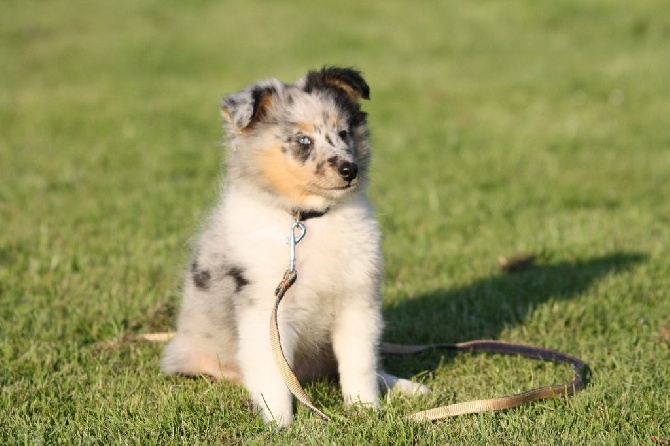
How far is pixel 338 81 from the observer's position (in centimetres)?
486

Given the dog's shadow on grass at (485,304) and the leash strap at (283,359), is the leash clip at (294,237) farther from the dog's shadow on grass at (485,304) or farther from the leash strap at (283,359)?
the dog's shadow on grass at (485,304)

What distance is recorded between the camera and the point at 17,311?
6.20 meters

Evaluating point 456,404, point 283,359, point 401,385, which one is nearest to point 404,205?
point 401,385

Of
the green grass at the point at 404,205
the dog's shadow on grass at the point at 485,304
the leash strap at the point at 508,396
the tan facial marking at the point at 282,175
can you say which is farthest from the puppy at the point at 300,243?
the dog's shadow on grass at the point at 485,304

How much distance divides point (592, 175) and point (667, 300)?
386cm

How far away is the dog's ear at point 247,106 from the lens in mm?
4582

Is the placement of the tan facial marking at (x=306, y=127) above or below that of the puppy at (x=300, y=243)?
above

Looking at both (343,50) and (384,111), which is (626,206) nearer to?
(384,111)

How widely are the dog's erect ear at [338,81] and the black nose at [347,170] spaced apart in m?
0.58

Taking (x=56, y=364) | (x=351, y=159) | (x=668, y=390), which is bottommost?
(x=56, y=364)

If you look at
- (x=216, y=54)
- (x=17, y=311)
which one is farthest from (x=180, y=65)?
(x=17, y=311)

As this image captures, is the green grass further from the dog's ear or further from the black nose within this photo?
the black nose

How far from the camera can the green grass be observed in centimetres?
466

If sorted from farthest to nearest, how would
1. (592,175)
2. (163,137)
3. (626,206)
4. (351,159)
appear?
1. (163,137)
2. (592,175)
3. (626,206)
4. (351,159)
